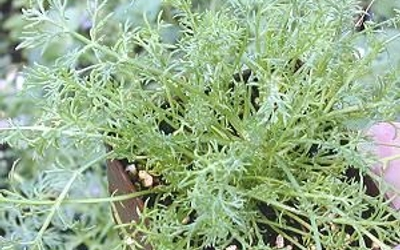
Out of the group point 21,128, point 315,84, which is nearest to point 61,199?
point 21,128

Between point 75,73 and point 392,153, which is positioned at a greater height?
point 75,73

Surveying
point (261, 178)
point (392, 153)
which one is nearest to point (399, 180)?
point (392, 153)

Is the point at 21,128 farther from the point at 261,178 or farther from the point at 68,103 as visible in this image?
the point at 261,178

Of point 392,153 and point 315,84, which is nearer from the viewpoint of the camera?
point 315,84

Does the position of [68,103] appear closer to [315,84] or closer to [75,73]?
[75,73]

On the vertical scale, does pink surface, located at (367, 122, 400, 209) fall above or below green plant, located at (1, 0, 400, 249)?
below

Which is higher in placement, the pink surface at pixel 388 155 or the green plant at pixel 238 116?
the green plant at pixel 238 116
